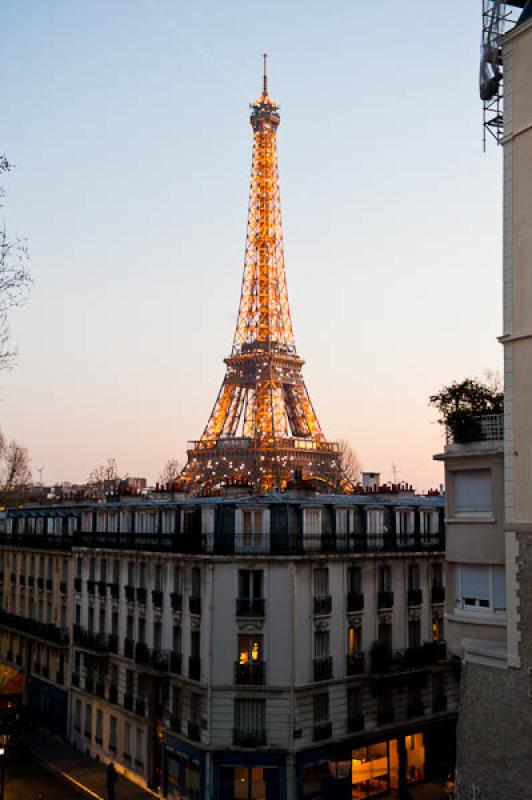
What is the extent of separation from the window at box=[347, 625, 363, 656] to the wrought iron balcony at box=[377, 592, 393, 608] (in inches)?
60.3

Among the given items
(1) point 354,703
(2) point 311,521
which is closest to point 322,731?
(1) point 354,703

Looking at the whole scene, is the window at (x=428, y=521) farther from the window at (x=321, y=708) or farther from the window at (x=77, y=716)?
the window at (x=77, y=716)

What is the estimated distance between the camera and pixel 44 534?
5238 centimetres

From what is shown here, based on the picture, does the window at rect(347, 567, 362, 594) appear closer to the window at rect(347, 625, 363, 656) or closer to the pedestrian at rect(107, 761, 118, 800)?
the window at rect(347, 625, 363, 656)

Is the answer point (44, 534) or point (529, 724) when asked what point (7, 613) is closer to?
point (44, 534)

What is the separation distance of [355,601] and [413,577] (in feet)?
13.5

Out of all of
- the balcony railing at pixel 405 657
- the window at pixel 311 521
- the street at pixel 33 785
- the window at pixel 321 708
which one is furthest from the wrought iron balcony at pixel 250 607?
the street at pixel 33 785

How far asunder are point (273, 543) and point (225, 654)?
15.0ft

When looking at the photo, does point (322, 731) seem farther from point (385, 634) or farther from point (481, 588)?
point (481, 588)

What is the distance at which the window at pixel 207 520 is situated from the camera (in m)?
35.3

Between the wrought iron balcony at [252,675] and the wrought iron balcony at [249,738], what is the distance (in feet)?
5.77

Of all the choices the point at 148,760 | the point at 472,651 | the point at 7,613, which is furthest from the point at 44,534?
the point at 472,651

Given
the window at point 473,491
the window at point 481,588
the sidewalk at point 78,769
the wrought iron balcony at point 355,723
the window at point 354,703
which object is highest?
the window at point 473,491

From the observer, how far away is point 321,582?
35312mm
